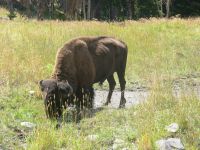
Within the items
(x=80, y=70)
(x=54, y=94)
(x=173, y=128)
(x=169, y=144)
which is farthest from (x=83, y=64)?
(x=169, y=144)

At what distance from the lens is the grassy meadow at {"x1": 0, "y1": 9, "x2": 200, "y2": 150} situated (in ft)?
24.9

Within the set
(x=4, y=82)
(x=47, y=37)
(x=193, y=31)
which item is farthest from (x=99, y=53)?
(x=193, y=31)

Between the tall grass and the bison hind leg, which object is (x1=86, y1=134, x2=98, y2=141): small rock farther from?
the tall grass

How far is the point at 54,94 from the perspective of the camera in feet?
31.1

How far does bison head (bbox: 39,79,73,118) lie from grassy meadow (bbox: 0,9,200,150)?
0.24 meters

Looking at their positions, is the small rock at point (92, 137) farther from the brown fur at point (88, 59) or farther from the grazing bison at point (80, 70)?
the brown fur at point (88, 59)

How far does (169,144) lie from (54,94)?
2.96 m

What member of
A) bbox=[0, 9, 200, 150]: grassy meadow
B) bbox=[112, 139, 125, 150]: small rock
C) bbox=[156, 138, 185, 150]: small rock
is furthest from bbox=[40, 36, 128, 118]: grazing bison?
bbox=[156, 138, 185, 150]: small rock

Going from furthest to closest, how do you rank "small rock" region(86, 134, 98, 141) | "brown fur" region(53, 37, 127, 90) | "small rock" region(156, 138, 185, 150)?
"brown fur" region(53, 37, 127, 90), "small rock" region(86, 134, 98, 141), "small rock" region(156, 138, 185, 150)

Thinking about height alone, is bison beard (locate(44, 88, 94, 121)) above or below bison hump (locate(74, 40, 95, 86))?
below

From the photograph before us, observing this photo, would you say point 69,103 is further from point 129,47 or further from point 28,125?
point 129,47

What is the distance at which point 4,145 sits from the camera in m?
7.55

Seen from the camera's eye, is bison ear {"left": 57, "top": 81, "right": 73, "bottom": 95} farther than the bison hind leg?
No

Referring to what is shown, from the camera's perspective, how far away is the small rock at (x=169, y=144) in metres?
7.27
